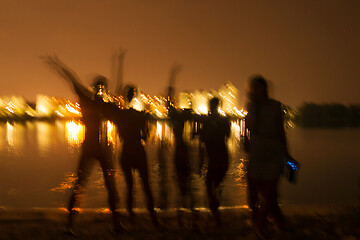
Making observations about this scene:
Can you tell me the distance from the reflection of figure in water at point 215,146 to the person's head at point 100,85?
4.47ft

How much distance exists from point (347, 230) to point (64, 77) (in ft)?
12.7

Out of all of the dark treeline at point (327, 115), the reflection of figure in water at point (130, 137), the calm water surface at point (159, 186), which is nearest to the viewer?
the reflection of figure in water at point (130, 137)

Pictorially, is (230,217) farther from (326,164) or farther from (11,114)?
(11,114)

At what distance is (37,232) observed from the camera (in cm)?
421

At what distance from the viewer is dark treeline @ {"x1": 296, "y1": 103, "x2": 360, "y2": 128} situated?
443 ft

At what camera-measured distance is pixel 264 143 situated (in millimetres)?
3830

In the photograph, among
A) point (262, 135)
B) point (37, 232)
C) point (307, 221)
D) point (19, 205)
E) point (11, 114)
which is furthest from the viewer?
point (11, 114)

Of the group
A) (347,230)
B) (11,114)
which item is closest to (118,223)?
(347,230)

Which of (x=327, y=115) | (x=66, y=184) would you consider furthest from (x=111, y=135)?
(x=327, y=115)

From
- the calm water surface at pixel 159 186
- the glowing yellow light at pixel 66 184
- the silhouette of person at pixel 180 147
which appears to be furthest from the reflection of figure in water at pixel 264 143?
the glowing yellow light at pixel 66 184

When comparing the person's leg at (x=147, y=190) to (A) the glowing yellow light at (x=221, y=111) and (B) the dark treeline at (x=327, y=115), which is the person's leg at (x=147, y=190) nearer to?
(A) the glowing yellow light at (x=221, y=111)

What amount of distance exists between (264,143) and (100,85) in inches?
83.7

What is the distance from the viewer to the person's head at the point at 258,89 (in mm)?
3920

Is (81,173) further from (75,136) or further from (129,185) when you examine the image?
(75,136)
